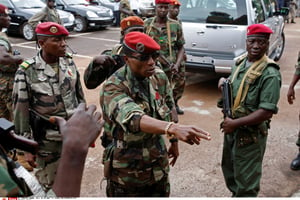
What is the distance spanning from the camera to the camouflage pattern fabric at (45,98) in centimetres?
294

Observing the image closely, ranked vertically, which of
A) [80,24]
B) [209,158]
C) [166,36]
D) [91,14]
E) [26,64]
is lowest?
[209,158]

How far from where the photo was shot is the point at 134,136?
2.44 m

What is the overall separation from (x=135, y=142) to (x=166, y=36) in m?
2.95

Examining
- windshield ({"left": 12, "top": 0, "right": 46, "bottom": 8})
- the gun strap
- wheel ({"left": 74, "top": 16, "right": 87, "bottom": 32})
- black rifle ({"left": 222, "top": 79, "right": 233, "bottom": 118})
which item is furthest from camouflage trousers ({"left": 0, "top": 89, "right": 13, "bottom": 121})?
wheel ({"left": 74, "top": 16, "right": 87, "bottom": 32})

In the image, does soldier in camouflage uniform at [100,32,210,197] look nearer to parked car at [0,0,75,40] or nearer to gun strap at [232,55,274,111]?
gun strap at [232,55,274,111]

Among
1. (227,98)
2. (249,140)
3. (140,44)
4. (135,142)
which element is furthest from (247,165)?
(140,44)

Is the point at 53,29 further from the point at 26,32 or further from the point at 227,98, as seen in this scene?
the point at 26,32

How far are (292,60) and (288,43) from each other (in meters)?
3.04

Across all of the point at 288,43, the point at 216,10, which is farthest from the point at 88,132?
the point at 288,43

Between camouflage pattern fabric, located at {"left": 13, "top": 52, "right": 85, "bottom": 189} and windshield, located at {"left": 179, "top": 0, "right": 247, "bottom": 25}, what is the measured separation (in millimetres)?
4188

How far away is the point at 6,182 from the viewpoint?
1.20 m

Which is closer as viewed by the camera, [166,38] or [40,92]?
[40,92]

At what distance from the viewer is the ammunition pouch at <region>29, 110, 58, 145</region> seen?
303 cm

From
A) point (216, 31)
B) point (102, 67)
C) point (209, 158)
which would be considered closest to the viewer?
point (102, 67)
